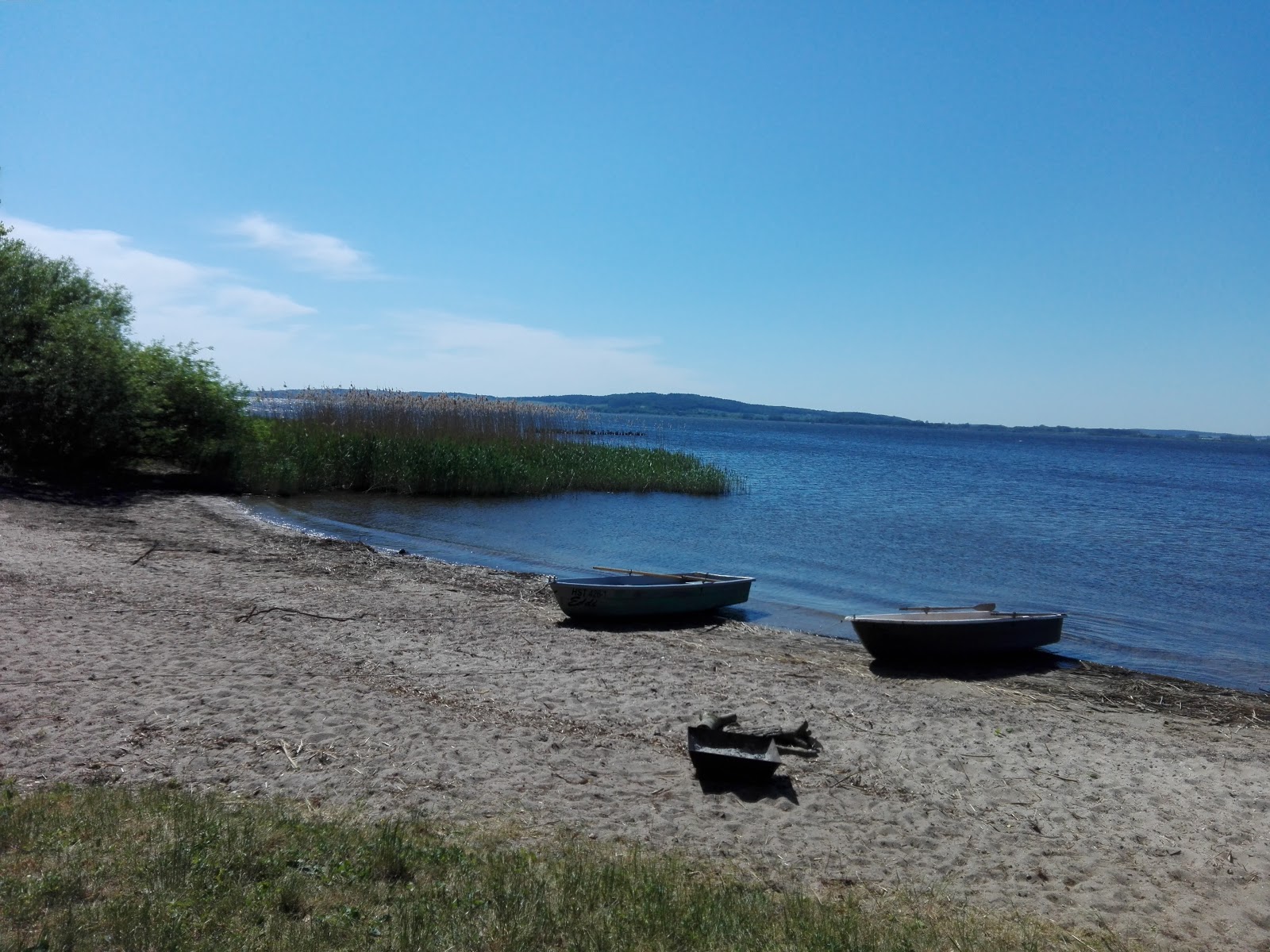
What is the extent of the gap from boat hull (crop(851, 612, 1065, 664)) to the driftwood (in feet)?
13.1

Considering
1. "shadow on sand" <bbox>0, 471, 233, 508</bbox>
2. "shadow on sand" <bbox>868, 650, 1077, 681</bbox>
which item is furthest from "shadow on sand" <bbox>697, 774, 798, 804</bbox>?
"shadow on sand" <bbox>0, 471, 233, 508</bbox>

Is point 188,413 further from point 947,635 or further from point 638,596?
point 947,635

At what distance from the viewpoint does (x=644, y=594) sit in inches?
536

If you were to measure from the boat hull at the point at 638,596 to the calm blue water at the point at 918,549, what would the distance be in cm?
167

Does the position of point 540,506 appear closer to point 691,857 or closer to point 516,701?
point 516,701

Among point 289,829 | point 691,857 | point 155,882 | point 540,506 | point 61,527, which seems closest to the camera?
point 155,882

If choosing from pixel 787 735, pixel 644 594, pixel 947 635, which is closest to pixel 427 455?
pixel 644 594

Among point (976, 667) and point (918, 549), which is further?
point (918, 549)

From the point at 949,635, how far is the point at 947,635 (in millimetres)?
27

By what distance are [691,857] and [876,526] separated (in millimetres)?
24100

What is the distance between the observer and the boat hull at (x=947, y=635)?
39.1 feet

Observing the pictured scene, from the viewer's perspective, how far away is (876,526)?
28609mm

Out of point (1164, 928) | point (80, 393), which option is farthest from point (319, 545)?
point (1164, 928)

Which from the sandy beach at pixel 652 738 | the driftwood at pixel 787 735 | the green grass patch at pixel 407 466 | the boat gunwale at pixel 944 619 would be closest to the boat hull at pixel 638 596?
the sandy beach at pixel 652 738
